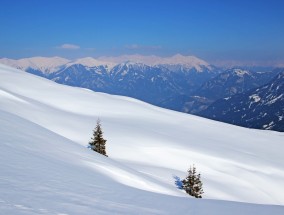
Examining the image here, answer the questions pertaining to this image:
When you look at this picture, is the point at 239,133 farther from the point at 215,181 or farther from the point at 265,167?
the point at 215,181

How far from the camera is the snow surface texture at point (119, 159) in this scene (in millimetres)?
9930

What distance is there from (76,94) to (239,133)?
35473mm

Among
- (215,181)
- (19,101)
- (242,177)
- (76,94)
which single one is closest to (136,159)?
(215,181)

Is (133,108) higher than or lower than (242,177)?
higher

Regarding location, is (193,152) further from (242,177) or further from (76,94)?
(76,94)

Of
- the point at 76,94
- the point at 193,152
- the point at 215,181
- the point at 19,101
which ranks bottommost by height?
the point at 215,181

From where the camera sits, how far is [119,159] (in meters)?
37.8

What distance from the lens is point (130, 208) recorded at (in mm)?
9555

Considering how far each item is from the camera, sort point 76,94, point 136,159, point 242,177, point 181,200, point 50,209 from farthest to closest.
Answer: point 76,94
point 242,177
point 136,159
point 181,200
point 50,209

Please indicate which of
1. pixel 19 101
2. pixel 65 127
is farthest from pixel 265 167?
pixel 19 101

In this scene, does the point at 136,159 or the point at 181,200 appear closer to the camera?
the point at 181,200

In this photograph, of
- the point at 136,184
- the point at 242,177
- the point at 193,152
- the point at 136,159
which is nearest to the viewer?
the point at 136,184

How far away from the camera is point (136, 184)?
17.7 m

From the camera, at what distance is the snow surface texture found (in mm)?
9930
